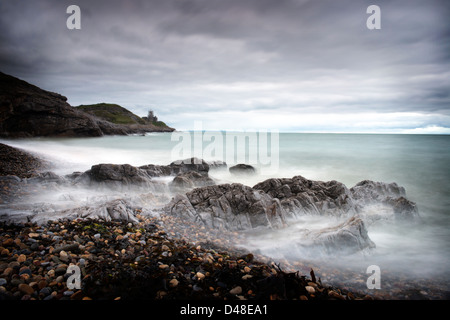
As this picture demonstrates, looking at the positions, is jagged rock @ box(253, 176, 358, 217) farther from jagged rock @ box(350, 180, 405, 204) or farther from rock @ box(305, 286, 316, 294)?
rock @ box(305, 286, 316, 294)

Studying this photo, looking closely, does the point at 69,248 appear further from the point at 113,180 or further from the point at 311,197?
the point at 311,197

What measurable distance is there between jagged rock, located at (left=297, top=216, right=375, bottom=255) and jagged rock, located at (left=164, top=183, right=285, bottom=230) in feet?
4.57

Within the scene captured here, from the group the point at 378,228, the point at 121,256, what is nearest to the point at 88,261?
the point at 121,256

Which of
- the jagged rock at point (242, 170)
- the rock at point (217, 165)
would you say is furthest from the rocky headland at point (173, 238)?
the rock at point (217, 165)

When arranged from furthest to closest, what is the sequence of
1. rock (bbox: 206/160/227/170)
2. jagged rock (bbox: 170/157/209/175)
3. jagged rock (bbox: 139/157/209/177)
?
1. rock (bbox: 206/160/227/170)
2. jagged rock (bbox: 170/157/209/175)
3. jagged rock (bbox: 139/157/209/177)

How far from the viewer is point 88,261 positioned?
12.5 ft

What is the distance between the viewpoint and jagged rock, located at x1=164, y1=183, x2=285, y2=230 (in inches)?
286

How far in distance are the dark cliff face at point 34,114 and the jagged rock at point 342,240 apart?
116 ft

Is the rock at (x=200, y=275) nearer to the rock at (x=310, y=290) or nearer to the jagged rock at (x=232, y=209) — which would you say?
the rock at (x=310, y=290)

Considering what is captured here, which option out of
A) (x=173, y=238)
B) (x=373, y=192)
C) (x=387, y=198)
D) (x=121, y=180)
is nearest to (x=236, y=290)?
(x=173, y=238)

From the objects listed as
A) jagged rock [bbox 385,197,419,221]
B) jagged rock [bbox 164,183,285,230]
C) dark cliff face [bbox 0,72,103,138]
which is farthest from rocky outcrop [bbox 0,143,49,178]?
dark cliff face [bbox 0,72,103,138]

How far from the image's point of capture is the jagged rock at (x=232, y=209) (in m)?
7.25

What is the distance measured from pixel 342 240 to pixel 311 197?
297 cm
